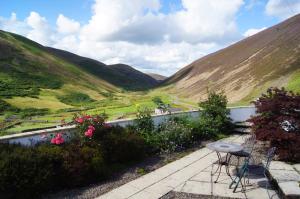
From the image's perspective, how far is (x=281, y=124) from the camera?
1065 cm

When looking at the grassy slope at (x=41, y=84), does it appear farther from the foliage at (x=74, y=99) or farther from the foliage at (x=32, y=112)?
the foliage at (x=32, y=112)

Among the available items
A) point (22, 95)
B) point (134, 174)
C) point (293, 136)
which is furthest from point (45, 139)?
point (22, 95)

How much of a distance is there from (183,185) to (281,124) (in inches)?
165

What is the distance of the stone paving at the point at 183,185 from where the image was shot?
7.39 m

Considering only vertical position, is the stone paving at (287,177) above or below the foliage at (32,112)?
below

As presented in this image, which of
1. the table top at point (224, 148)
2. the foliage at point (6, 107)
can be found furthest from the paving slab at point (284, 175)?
the foliage at point (6, 107)

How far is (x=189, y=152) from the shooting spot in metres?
11.6

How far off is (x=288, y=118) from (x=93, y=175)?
225 inches

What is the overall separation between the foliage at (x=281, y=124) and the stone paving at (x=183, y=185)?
1.58 metres

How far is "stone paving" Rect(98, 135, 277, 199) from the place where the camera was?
7.39 m

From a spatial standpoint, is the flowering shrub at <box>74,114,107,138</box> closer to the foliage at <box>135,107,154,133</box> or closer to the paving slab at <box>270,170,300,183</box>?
the foliage at <box>135,107,154,133</box>

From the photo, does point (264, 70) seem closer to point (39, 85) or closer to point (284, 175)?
point (284, 175)

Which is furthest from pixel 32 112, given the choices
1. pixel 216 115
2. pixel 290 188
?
pixel 290 188

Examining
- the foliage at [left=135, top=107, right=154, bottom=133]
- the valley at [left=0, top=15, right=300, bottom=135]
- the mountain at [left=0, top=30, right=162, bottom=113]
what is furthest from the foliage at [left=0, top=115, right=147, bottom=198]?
the mountain at [left=0, top=30, right=162, bottom=113]
